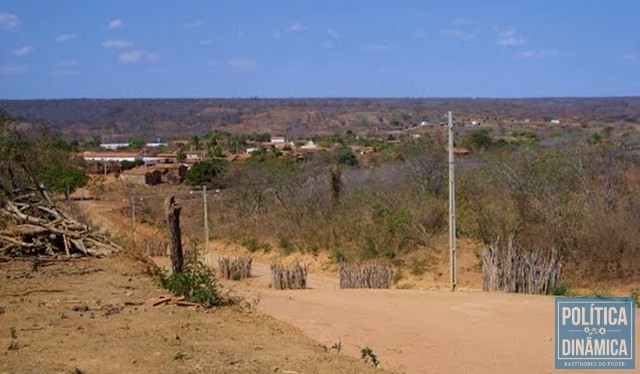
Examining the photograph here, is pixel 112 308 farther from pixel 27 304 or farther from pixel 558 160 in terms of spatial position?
pixel 558 160

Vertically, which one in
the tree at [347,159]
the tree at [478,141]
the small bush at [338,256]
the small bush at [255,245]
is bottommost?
the small bush at [255,245]

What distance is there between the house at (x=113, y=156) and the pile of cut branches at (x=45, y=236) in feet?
137

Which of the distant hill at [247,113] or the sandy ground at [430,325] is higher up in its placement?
the distant hill at [247,113]

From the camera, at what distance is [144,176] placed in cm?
4781

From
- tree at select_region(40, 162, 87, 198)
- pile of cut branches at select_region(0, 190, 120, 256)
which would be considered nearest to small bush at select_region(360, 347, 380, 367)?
pile of cut branches at select_region(0, 190, 120, 256)

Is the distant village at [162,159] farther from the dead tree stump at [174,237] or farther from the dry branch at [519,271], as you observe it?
the dead tree stump at [174,237]

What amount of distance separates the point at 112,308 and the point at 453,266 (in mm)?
7111

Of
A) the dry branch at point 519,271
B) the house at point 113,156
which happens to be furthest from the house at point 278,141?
the dry branch at point 519,271

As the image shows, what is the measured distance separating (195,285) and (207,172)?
30.4 meters

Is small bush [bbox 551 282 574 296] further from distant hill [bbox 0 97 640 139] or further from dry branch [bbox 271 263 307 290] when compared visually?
distant hill [bbox 0 97 640 139]

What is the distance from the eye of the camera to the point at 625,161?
2311cm

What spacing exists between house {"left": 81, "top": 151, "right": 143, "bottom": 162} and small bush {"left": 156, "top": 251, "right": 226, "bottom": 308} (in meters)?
47.7

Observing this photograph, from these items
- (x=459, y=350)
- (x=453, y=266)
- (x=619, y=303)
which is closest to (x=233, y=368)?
(x=459, y=350)

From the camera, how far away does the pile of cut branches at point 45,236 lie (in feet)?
54.5
